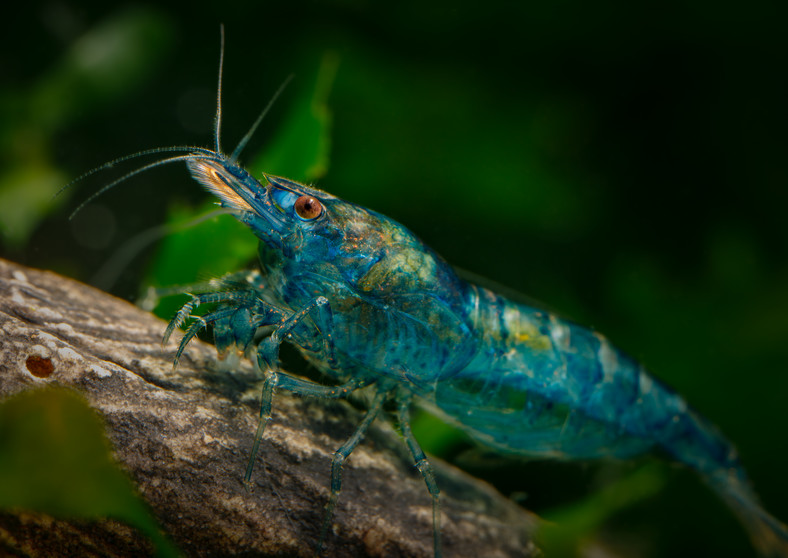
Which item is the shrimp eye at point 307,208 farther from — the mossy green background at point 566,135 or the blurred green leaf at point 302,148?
the mossy green background at point 566,135

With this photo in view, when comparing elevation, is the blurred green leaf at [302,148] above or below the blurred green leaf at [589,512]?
above

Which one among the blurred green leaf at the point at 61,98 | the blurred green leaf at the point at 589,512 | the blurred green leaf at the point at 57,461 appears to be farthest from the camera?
the blurred green leaf at the point at 61,98

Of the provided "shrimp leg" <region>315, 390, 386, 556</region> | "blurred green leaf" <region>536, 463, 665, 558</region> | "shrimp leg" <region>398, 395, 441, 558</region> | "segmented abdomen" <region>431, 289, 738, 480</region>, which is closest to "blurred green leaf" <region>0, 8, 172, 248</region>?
"shrimp leg" <region>315, 390, 386, 556</region>

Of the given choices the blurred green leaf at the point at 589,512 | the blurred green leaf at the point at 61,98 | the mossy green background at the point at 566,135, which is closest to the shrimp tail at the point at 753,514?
the mossy green background at the point at 566,135

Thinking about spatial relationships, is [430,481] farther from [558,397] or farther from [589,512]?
[589,512]

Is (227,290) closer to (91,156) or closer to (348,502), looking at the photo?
(348,502)

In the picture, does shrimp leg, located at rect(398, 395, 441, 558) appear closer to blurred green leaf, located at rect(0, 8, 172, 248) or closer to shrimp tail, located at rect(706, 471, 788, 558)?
shrimp tail, located at rect(706, 471, 788, 558)
